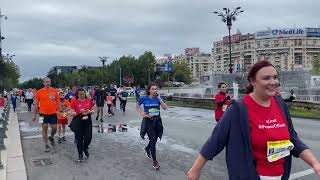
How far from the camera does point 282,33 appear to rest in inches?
4562

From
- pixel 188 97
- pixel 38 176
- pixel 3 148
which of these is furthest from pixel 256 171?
pixel 188 97

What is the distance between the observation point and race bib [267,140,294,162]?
3.35 metres

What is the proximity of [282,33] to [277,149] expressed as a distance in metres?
117

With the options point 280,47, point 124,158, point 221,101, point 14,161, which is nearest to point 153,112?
point 124,158

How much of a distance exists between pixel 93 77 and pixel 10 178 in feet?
393

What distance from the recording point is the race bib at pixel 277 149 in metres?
3.35

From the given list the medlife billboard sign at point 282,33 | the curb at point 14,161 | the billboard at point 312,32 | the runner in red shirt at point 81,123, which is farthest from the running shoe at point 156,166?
the billboard at point 312,32

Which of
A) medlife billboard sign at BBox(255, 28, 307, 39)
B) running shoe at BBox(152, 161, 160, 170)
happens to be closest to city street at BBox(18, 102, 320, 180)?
running shoe at BBox(152, 161, 160, 170)

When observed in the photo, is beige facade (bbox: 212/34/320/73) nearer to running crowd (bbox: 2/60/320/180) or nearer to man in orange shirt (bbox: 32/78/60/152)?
man in orange shirt (bbox: 32/78/60/152)

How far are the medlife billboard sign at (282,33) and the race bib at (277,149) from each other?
114 m

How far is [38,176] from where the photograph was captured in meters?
8.38

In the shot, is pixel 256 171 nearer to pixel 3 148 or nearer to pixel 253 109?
pixel 253 109

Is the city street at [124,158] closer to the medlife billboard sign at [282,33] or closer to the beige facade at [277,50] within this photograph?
the medlife billboard sign at [282,33]

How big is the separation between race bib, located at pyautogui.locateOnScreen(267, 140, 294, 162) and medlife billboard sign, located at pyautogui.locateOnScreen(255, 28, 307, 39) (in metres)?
114
